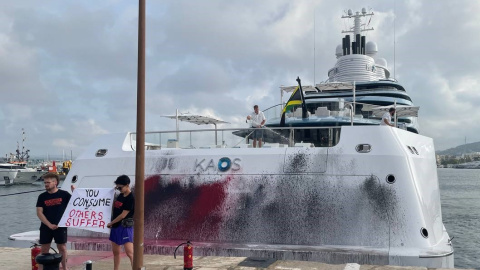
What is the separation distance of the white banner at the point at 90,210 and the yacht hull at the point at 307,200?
1.98 meters

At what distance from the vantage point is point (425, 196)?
9.50m

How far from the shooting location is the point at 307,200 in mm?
9141

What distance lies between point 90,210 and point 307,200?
4.14m

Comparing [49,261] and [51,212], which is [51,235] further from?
[49,261]

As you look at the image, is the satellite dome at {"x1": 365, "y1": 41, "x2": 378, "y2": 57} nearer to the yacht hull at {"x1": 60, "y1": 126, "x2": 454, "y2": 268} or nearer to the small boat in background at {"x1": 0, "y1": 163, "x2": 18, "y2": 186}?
the yacht hull at {"x1": 60, "y1": 126, "x2": 454, "y2": 268}

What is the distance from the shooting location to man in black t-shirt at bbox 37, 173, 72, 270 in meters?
6.91

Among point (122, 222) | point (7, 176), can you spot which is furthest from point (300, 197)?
point (7, 176)

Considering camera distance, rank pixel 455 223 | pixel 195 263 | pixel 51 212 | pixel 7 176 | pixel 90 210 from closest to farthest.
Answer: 1. pixel 51 212
2. pixel 90 210
3. pixel 195 263
4. pixel 455 223
5. pixel 7 176

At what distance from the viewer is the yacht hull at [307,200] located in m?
8.55

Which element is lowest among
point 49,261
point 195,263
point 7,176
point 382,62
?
point 7,176

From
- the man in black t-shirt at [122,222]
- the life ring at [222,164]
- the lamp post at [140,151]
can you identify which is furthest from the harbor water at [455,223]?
the lamp post at [140,151]

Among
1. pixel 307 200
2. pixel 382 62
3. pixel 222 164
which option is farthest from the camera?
pixel 382 62

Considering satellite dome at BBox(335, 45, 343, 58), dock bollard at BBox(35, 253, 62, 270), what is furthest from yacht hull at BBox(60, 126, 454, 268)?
satellite dome at BBox(335, 45, 343, 58)

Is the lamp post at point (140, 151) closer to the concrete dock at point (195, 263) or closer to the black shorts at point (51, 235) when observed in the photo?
the concrete dock at point (195, 263)
